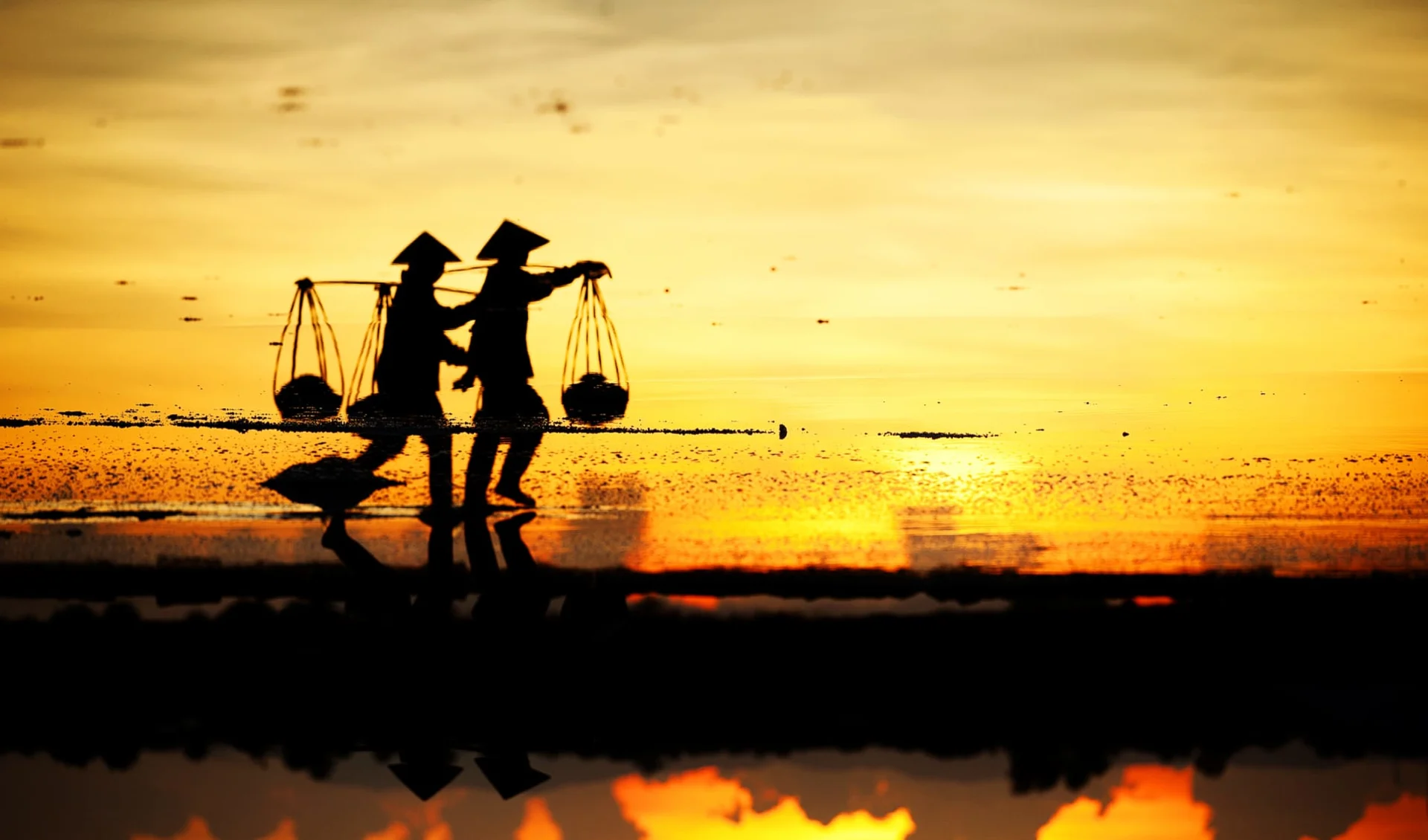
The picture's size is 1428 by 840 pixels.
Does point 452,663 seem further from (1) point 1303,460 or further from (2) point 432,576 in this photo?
(1) point 1303,460

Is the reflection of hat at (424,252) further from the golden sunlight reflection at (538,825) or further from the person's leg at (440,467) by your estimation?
the golden sunlight reflection at (538,825)

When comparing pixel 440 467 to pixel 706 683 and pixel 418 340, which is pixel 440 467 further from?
pixel 706 683

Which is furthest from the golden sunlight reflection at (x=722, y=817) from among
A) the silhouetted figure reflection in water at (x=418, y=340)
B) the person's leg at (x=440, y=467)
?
the silhouetted figure reflection in water at (x=418, y=340)

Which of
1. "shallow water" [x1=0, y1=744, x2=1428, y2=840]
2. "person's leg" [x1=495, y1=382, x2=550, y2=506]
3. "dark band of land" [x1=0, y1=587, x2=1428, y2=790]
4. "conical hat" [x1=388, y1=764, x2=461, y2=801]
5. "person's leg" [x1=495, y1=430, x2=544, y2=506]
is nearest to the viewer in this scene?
"shallow water" [x1=0, y1=744, x2=1428, y2=840]

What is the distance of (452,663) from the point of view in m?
6.37

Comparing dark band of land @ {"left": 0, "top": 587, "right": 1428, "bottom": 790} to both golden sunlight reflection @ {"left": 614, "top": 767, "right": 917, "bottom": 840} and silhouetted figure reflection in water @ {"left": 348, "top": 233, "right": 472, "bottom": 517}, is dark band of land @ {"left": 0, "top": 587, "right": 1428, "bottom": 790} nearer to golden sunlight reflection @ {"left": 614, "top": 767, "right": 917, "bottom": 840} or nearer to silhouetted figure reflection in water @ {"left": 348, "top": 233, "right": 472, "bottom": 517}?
golden sunlight reflection @ {"left": 614, "top": 767, "right": 917, "bottom": 840}

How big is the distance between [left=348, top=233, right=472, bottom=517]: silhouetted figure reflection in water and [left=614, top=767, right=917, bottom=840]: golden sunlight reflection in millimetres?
12048

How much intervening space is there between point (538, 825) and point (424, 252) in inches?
526

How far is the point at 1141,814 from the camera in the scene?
5293 millimetres

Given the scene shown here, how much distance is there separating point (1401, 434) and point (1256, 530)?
27.3 feet

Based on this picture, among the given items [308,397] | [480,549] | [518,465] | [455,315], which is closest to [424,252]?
[455,315]

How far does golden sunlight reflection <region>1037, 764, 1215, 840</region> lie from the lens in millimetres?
5102

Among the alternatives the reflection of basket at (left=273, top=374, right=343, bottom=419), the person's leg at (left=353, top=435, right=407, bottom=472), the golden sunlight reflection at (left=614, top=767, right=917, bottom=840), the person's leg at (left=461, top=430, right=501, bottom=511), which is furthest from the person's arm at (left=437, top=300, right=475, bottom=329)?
the golden sunlight reflection at (left=614, top=767, right=917, bottom=840)

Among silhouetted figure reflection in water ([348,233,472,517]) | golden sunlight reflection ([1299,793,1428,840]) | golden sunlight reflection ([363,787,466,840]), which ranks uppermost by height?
silhouetted figure reflection in water ([348,233,472,517])
